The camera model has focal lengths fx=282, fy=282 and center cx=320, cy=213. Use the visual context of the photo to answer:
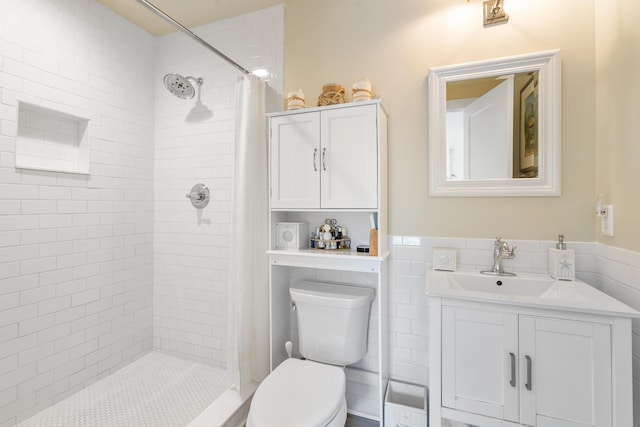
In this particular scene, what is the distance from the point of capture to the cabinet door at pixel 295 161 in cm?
163

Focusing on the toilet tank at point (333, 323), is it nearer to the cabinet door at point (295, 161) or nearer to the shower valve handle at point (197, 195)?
the cabinet door at point (295, 161)

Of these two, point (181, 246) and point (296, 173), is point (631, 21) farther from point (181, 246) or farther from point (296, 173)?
point (181, 246)

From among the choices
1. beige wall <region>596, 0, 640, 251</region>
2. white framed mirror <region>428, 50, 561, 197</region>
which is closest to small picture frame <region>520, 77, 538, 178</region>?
white framed mirror <region>428, 50, 561, 197</region>

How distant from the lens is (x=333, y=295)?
→ 62.9 inches

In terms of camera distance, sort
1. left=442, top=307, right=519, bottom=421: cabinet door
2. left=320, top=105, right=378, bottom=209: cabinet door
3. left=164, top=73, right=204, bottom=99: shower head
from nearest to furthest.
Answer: left=442, top=307, right=519, bottom=421: cabinet door < left=320, top=105, right=378, bottom=209: cabinet door < left=164, top=73, right=204, bottom=99: shower head

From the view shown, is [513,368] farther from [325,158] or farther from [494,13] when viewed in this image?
[494,13]

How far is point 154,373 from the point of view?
209 cm

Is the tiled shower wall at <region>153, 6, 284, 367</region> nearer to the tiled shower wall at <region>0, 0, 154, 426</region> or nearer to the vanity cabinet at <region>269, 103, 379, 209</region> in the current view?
the tiled shower wall at <region>0, 0, 154, 426</region>

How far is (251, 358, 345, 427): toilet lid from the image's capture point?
1118 mm

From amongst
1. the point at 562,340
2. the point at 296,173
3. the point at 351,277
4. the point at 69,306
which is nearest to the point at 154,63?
the point at 296,173

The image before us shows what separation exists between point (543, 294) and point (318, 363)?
1.16m

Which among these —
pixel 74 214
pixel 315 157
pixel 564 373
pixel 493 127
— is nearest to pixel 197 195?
pixel 74 214

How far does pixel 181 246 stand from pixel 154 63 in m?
1.56

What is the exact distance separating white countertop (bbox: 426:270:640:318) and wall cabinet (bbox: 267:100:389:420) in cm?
35
